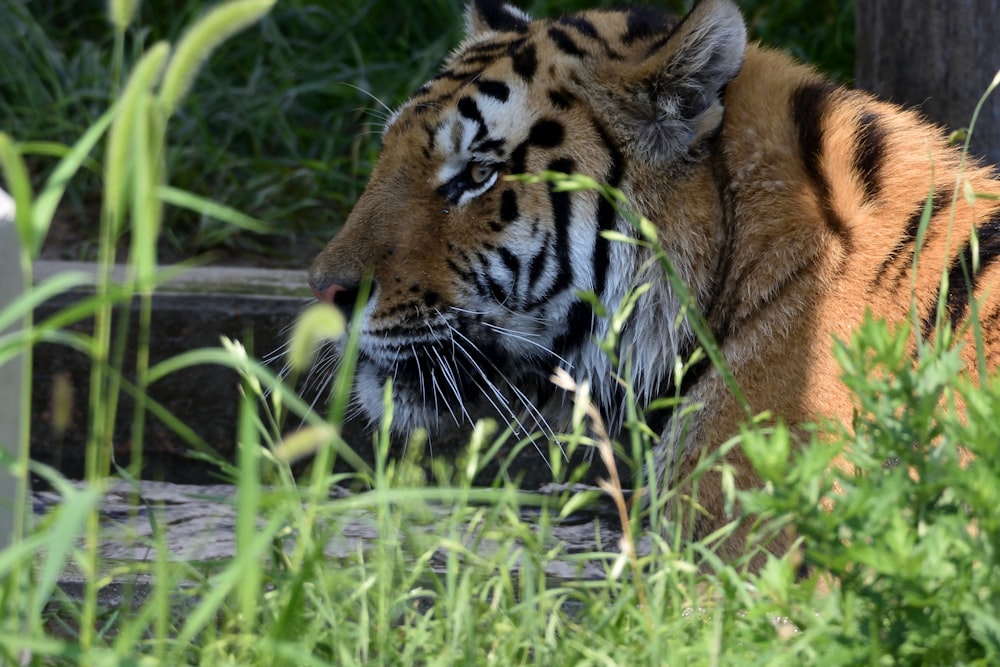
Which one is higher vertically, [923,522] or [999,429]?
[999,429]

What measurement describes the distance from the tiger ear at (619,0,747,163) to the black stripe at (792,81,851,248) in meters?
0.18

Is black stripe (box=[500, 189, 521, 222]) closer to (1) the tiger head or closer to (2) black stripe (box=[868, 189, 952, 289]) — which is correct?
(1) the tiger head

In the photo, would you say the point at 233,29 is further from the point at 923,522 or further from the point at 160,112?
the point at 923,522

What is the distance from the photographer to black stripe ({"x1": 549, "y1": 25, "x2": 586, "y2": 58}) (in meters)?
2.94

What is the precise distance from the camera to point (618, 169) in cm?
281

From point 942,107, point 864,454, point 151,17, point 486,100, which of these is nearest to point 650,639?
point 864,454

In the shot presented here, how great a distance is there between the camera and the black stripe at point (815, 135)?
8.81ft

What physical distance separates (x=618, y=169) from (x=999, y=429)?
4.40 ft

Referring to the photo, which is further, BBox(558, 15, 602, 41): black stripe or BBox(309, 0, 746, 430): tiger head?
BBox(558, 15, 602, 41): black stripe

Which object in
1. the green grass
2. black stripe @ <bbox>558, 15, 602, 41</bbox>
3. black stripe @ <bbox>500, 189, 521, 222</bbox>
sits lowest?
the green grass

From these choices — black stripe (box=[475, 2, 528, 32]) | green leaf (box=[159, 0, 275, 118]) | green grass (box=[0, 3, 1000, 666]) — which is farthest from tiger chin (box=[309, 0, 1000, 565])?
green leaf (box=[159, 0, 275, 118])

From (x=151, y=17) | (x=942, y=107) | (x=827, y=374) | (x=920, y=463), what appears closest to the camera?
(x=920, y=463)

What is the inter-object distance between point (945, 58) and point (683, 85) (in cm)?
173

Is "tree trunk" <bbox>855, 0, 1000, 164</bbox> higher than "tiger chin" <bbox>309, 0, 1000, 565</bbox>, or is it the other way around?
"tree trunk" <bbox>855, 0, 1000, 164</bbox>
